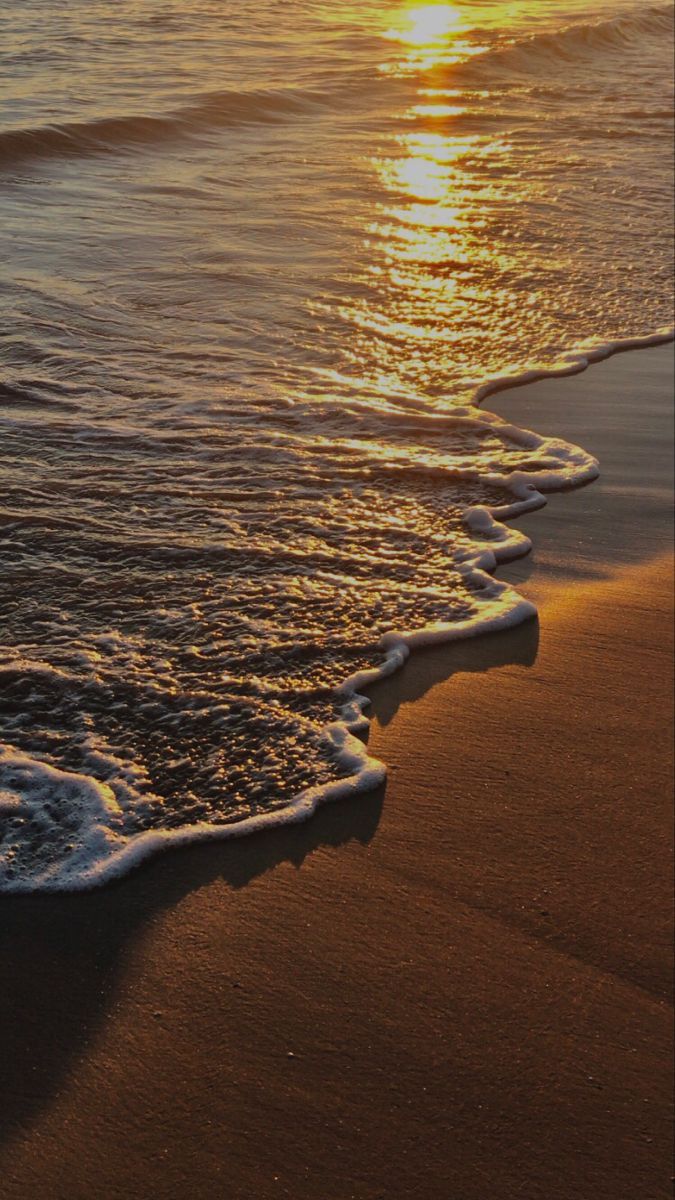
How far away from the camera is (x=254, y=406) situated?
5242 millimetres

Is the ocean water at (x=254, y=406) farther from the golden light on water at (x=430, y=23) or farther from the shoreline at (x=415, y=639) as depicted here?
the golden light on water at (x=430, y=23)

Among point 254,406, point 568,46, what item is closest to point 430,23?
point 568,46

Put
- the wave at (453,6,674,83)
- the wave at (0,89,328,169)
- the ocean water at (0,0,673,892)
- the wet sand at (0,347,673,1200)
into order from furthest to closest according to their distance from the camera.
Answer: the wave at (453,6,674,83) < the wave at (0,89,328,169) < the ocean water at (0,0,673,892) < the wet sand at (0,347,673,1200)

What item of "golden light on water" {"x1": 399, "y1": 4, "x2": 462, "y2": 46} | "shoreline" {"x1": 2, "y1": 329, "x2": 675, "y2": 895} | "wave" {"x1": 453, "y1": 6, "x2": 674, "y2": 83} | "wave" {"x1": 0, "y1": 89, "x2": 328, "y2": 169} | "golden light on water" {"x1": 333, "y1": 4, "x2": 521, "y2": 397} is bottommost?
"shoreline" {"x1": 2, "y1": 329, "x2": 675, "y2": 895}

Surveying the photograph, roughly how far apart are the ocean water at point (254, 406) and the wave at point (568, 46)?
11.5 ft

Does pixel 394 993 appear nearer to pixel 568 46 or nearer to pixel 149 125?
pixel 149 125

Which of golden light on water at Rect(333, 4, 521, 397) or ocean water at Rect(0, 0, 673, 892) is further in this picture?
golden light on water at Rect(333, 4, 521, 397)

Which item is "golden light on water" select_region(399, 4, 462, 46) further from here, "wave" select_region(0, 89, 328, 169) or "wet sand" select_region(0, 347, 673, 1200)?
"wet sand" select_region(0, 347, 673, 1200)

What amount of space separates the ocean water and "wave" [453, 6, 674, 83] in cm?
351

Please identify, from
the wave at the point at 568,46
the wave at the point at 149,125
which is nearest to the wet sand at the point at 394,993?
the wave at the point at 149,125

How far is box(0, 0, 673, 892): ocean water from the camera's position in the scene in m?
3.03

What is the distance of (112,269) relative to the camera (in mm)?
7035

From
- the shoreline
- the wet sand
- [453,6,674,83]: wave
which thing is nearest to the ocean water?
the shoreline

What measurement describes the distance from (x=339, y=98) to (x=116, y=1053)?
13112 mm
